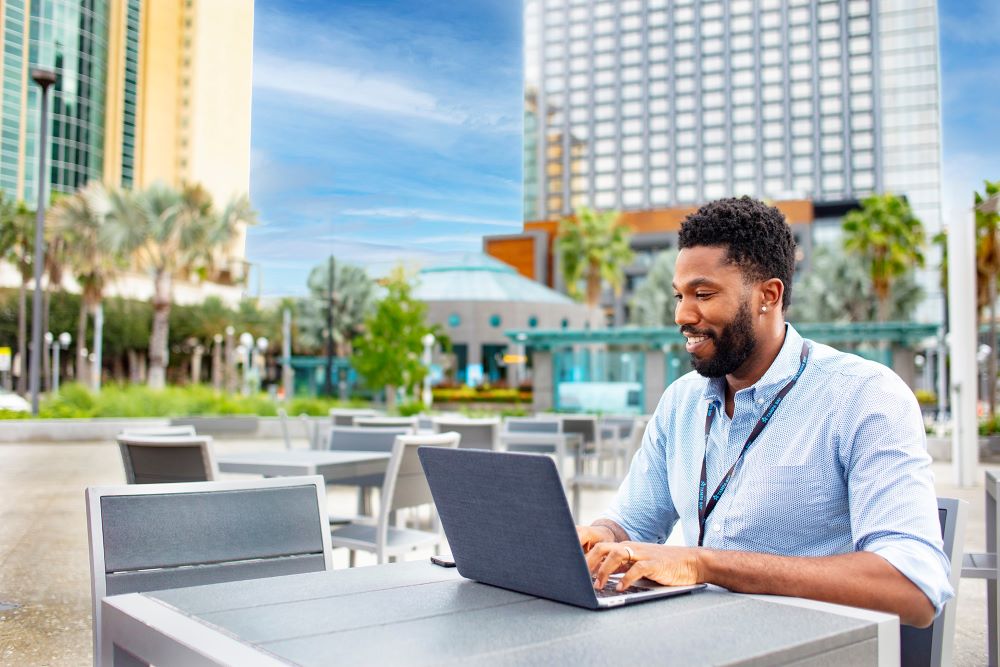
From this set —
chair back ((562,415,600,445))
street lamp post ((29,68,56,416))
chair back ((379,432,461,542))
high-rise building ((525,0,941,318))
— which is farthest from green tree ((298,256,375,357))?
high-rise building ((525,0,941,318))

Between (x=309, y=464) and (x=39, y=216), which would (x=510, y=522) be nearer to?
(x=309, y=464)

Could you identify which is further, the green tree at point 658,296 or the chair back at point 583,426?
the green tree at point 658,296

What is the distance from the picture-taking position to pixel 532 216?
401 feet

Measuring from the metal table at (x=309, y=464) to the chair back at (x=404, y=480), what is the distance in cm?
44

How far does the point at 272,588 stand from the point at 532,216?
12184 cm

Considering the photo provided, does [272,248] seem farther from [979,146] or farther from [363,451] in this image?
[979,146]

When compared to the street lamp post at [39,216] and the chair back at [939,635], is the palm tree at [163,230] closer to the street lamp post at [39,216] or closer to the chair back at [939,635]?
the street lamp post at [39,216]

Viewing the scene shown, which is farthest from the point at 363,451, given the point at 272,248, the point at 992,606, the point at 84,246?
the point at 84,246

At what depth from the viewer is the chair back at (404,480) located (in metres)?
4.06

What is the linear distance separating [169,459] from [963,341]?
31.0ft

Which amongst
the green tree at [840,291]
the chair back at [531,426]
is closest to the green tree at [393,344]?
the chair back at [531,426]

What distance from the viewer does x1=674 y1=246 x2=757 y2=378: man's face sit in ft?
5.37

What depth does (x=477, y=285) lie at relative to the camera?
171 ft

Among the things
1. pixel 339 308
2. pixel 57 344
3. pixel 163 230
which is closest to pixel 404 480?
pixel 163 230
